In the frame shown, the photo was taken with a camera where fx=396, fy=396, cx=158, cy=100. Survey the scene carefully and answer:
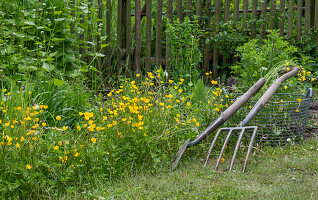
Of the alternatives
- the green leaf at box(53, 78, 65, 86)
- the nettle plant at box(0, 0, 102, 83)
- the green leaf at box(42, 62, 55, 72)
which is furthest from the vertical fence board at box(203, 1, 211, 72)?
the green leaf at box(53, 78, 65, 86)

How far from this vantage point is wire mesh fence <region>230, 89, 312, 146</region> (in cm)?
349

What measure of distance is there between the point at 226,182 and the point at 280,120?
1165 mm

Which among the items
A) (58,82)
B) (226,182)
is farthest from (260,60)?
(58,82)

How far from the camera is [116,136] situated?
296cm

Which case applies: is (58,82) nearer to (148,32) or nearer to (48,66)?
(48,66)

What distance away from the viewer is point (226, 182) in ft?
8.71

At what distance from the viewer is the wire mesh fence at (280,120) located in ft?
11.4

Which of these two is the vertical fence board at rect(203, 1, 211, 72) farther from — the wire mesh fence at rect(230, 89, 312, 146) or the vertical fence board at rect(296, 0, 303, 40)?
the wire mesh fence at rect(230, 89, 312, 146)

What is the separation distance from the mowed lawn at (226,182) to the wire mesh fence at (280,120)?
0.29 metres

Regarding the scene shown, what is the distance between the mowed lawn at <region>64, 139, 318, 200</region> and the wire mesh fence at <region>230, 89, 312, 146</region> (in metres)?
0.29

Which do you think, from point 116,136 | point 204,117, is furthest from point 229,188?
point 204,117

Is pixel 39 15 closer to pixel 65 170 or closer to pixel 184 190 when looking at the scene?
pixel 65 170

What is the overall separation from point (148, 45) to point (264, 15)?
1.74 metres

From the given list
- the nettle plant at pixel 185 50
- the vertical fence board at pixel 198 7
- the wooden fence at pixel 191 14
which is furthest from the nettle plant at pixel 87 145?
the vertical fence board at pixel 198 7
